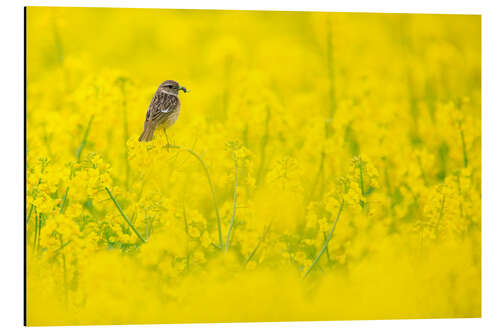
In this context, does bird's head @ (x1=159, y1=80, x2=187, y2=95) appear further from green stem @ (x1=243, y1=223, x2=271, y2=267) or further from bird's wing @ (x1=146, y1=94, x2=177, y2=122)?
green stem @ (x1=243, y1=223, x2=271, y2=267)

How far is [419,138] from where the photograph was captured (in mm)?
4934

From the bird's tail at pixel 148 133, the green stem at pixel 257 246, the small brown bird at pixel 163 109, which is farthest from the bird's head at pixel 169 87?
the green stem at pixel 257 246

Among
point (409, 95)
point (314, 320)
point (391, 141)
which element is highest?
point (409, 95)

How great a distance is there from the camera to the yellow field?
179 inches

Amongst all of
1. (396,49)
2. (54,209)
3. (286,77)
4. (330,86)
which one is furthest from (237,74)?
(54,209)

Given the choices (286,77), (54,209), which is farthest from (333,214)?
(54,209)

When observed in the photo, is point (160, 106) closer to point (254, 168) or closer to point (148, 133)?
point (148, 133)

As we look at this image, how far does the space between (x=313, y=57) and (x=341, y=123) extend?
1.56 feet

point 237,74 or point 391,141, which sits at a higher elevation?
point 237,74

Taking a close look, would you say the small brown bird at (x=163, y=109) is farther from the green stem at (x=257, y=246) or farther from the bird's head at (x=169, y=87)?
the green stem at (x=257, y=246)

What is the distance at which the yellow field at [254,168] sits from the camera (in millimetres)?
4551

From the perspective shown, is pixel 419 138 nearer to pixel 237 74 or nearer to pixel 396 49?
pixel 396 49

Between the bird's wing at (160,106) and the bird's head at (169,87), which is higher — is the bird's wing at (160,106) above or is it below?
below

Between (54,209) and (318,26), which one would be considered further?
(318,26)
